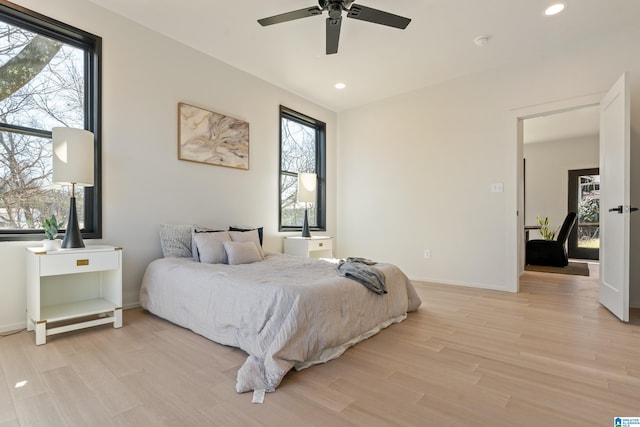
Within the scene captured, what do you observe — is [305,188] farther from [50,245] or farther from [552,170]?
[552,170]

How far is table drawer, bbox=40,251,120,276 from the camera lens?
7.11 ft

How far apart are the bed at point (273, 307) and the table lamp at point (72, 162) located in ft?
2.23

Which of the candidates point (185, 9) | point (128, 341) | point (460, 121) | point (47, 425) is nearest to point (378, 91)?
point (460, 121)

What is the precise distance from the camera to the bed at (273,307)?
1.78 metres

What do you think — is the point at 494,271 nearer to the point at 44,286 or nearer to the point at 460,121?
the point at 460,121

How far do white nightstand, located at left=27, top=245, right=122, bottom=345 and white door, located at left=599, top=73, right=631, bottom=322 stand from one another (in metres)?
4.03

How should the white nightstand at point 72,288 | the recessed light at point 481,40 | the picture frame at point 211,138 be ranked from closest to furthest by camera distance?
the white nightstand at point 72,288, the recessed light at point 481,40, the picture frame at point 211,138

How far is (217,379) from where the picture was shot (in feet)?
5.56

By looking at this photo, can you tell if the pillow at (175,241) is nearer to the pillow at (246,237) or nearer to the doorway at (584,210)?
the pillow at (246,237)

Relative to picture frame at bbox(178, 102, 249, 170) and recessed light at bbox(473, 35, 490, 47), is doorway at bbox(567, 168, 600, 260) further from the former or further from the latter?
picture frame at bbox(178, 102, 249, 170)

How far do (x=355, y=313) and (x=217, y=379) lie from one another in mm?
948

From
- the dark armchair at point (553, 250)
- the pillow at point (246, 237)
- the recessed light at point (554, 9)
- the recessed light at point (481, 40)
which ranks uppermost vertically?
the recessed light at point (554, 9)

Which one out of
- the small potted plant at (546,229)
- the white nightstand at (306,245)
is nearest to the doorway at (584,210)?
the small potted plant at (546,229)

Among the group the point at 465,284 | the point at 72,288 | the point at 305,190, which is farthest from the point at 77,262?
the point at 465,284
